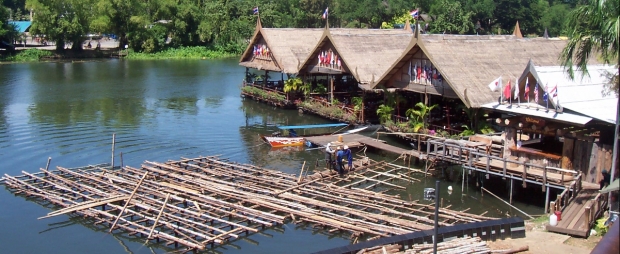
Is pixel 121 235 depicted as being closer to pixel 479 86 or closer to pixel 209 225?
pixel 209 225

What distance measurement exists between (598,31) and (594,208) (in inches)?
→ 182

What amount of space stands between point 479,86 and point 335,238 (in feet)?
36.7

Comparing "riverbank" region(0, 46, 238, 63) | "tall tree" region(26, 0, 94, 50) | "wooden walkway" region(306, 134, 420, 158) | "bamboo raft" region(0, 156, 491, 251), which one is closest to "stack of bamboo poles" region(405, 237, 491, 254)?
"bamboo raft" region(0, 156, 491, 251)

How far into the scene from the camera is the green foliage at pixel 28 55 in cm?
7488

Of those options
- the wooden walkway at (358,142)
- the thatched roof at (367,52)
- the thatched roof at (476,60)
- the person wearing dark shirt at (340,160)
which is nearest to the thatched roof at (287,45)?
the thatched roof at (367,52)

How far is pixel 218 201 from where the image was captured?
19938mm

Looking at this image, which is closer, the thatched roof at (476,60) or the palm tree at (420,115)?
the thatched roof at (476,60)


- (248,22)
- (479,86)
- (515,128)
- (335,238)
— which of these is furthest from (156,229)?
(248,22)

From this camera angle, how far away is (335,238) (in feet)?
58.9

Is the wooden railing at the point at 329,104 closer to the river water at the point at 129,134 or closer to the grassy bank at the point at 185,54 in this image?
the river water at the point at 129,134

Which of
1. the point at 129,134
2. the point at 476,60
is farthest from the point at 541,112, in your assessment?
the point at 129,134

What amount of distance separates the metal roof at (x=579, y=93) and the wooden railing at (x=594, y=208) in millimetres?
2796

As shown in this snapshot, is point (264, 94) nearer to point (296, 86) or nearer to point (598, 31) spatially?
point (296, 86)

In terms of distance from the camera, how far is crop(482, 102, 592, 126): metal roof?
19203 millimetres
